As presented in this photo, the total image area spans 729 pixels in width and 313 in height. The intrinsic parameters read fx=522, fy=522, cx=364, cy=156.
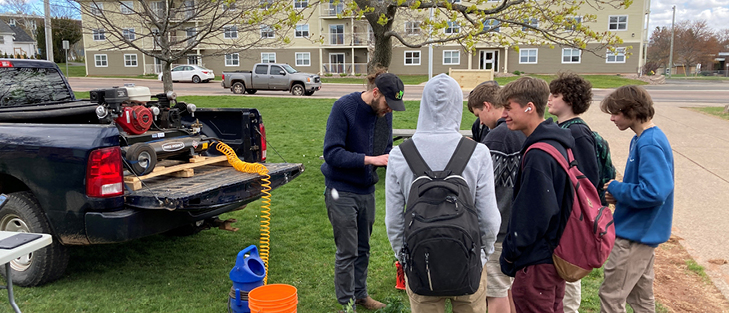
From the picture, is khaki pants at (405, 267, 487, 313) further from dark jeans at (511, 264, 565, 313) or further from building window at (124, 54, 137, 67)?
building window at (124, 54, 137, 67)

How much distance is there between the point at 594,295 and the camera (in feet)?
13.9

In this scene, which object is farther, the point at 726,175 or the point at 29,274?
the point at 726,175

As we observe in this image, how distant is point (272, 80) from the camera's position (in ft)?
90.6

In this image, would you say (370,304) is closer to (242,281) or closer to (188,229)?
(242,281)

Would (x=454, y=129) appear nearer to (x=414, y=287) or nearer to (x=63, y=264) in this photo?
(x=414, y=287)

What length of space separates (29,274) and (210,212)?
Answer: 5.20 feet

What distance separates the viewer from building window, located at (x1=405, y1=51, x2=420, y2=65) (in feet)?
155

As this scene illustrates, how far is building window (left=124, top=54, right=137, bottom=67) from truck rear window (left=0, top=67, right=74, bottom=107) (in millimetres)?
47698

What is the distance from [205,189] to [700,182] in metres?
7.60

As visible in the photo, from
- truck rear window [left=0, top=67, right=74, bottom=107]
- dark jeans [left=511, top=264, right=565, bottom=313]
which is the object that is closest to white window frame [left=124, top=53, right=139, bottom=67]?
truck rear window [left=0, top=67, right=74, bottom=107]

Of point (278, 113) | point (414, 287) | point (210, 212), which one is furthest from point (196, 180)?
point (278, 113)

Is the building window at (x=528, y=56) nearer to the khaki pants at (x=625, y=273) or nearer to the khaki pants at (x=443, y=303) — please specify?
the khaki pants at (x=625, y=273)

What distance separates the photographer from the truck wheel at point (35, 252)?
4066 mm

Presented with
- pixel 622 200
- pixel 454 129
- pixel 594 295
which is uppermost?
pixel 454 129
